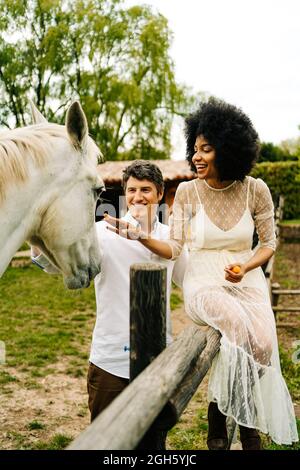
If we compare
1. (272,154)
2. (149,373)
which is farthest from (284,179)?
(149,373)

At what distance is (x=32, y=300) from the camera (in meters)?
9.32

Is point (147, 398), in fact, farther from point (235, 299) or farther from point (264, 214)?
point (264, 214)

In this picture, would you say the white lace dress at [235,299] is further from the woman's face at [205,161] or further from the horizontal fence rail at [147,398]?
the horizontal fence rail at [147,398]

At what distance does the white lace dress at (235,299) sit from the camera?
229cm

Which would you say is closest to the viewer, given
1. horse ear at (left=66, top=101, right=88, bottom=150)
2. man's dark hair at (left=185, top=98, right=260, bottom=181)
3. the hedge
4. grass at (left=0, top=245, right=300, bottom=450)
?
horse ear at (left=66, top=101, right=88, bottom=150)

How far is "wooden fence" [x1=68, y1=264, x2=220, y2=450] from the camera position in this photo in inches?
42.9

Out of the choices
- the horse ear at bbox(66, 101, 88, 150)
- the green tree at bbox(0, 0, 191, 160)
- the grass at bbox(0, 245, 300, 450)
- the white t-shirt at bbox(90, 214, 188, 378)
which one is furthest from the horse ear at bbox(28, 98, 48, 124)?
the green tree at bbox(0, 0, 191, 160)

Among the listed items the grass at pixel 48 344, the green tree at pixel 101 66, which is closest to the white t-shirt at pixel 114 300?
the grass at pixel 48 344

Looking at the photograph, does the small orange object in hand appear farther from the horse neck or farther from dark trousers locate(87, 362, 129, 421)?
the horse neck

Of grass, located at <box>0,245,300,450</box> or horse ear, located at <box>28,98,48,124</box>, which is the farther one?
grass, located at <box>0,245,300,450</box>

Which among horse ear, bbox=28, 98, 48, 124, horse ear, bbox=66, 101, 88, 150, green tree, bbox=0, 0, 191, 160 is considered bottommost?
horse ear, bbox=66, 101, 88, 150

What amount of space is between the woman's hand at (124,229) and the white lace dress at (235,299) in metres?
0.30

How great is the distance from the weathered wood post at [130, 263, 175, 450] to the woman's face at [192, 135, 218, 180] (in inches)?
45.8
